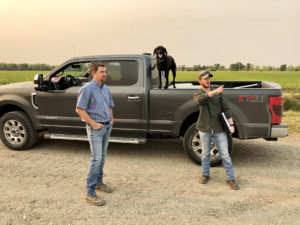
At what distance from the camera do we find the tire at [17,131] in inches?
233

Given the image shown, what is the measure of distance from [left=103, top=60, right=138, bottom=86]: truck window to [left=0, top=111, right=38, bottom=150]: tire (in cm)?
188

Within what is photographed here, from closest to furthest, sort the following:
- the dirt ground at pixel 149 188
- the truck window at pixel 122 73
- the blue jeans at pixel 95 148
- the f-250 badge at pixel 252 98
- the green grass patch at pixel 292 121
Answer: the dirt ground at pixel 149 188 < the blue jeans at pixel 95 148 < the f-250 badge at pixel 252 98 < the truck window at pixel 122 73 < the green grass patch at pixel 292 121

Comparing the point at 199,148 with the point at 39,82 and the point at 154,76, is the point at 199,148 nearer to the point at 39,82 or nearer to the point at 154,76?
the point at 154,76

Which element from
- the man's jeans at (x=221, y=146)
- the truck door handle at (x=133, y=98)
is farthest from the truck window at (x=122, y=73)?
the man's jeans at (x=221, y=146)

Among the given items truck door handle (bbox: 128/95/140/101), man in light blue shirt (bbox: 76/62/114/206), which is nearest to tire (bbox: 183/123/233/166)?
truck door handle (bbox: 128/95/140/101)

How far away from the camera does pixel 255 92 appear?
15.6 feet

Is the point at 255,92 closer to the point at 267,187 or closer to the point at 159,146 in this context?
the point at 267,187

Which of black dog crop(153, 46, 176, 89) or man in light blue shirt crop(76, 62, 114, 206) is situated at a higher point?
black dog crop(153, 46, 176, 89)

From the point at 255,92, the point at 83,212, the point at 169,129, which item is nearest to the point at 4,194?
the point at 83,212

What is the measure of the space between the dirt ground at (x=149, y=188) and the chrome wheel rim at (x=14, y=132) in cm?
24

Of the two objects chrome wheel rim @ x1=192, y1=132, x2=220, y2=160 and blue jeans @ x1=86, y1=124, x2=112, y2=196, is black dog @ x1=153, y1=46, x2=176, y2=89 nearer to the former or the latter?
chrome wheel rim @ x1=192, y1=132, x2=220, y2=160

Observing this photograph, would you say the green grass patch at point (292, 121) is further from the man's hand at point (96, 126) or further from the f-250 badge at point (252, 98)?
the man's hand at point (96, 126)

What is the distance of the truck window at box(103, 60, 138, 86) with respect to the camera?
537 centimetres

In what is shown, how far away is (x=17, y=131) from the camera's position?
6.00 m
